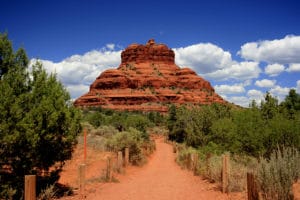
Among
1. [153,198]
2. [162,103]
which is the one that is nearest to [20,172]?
[153,198]

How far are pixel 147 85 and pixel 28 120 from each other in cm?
12419

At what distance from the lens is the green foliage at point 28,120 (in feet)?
30.4

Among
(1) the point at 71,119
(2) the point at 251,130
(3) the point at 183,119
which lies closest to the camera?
(1) the point at 71,119

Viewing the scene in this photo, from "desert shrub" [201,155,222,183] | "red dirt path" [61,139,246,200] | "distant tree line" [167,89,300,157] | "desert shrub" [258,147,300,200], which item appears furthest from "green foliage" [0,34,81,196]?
"distant tree line" [167,89,300,157]

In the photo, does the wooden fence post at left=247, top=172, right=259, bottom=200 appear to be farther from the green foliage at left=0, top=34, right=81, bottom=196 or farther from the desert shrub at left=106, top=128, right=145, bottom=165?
the desert shrub at left=106, top=128, right=145, bottom=165

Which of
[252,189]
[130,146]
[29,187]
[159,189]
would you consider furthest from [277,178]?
[130,146]

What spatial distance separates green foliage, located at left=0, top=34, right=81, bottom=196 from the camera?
9258mm

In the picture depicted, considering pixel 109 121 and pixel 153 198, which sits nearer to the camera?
pixel 153 198

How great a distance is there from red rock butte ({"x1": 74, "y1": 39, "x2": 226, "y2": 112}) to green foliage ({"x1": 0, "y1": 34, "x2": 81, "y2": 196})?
3949 inches

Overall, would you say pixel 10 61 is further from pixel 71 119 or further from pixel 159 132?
pixel 159 132

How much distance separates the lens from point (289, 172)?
8.34 metres

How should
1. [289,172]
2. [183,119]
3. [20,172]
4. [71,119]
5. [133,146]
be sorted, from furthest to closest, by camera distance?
[183,119]
[133,146]
[71,119]
[20,172]
[289,172]

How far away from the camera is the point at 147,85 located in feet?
438

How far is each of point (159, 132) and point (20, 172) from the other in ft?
189
